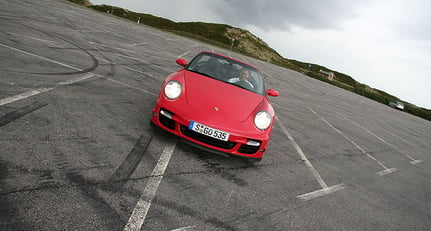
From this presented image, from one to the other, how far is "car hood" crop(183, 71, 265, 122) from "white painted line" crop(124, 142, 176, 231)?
0.66 metres

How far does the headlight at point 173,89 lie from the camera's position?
11.2ft

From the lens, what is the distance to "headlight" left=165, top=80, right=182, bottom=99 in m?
3.41

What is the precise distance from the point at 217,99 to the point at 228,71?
1.16 m

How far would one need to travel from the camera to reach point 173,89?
3.47 meters

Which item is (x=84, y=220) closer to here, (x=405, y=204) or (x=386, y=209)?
(x=386, y=209)

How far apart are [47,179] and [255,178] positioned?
7.50ft

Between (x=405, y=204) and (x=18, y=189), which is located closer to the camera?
(x=18, y=189)

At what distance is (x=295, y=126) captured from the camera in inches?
257

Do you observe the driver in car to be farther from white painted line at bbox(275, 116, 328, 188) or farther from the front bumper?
white painted line at bbox(275, 116, 328, 188)

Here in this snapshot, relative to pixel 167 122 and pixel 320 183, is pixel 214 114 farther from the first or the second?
pixel 320 183

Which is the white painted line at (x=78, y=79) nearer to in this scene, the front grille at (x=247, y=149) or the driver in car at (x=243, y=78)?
the driver in car at (x=243, y=78)

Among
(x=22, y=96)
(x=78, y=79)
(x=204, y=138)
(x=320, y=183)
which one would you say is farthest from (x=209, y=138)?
(x=78, y=79)

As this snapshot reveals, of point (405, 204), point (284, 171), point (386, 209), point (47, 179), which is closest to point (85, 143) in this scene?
point (47, 179)

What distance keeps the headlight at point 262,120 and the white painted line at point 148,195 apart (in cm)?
119
